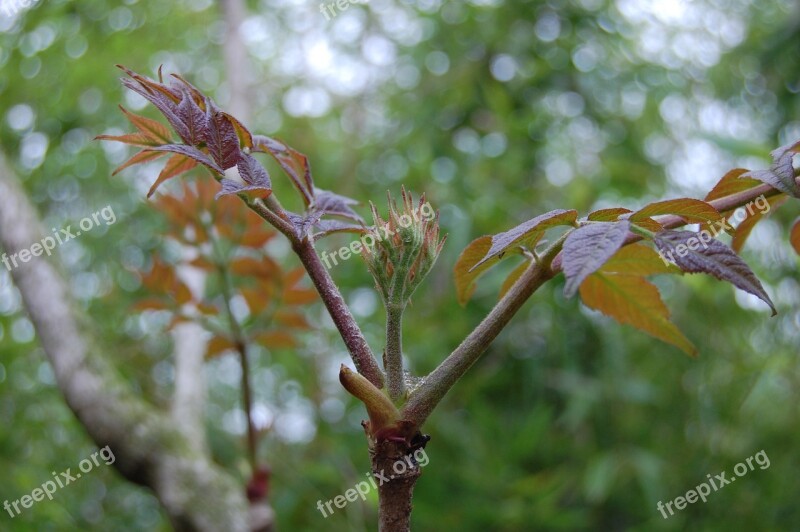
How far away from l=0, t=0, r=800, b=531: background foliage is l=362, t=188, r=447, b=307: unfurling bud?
53 centimetres

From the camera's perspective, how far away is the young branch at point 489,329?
380 millimetres

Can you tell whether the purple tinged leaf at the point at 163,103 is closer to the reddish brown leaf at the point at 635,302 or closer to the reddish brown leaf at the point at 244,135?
the reddish brown leaf at the point at 244,135

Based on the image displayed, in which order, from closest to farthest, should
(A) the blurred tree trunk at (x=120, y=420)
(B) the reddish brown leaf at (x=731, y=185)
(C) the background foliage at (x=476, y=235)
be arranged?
(B) the reddish brown leaf at (x=731, y=185)
(A) the blurred tree trunk at (x=120, y=420)
(C) the background foliage at (x=476, y=235)

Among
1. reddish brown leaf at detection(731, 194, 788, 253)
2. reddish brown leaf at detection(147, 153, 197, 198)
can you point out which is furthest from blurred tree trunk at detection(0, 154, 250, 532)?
reddish brown leaf at detection(731, 194, 788, 253)

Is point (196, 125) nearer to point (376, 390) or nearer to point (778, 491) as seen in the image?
point (376, 390)

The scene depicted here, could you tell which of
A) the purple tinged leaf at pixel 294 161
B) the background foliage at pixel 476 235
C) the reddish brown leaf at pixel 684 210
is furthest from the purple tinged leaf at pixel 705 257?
the background foliage at pixel 476 235

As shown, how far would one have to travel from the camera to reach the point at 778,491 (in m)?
1.28

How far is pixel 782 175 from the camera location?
0.38 m

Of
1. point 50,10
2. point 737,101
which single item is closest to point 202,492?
point 50,10

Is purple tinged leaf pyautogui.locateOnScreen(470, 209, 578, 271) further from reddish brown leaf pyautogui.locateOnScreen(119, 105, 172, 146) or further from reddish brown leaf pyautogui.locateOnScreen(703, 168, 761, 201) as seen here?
reddish brown leaf pyautogui.locateOnScreen(119, 105, 172, 146)

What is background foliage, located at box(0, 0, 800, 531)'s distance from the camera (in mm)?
1309

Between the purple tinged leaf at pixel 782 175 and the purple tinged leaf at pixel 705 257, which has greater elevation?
the purple tinged leaf at pixel 782 175

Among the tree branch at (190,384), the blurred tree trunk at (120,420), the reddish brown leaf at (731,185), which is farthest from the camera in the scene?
the tree branch at (190,384)

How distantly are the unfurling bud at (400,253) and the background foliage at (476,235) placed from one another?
0.53 meters
